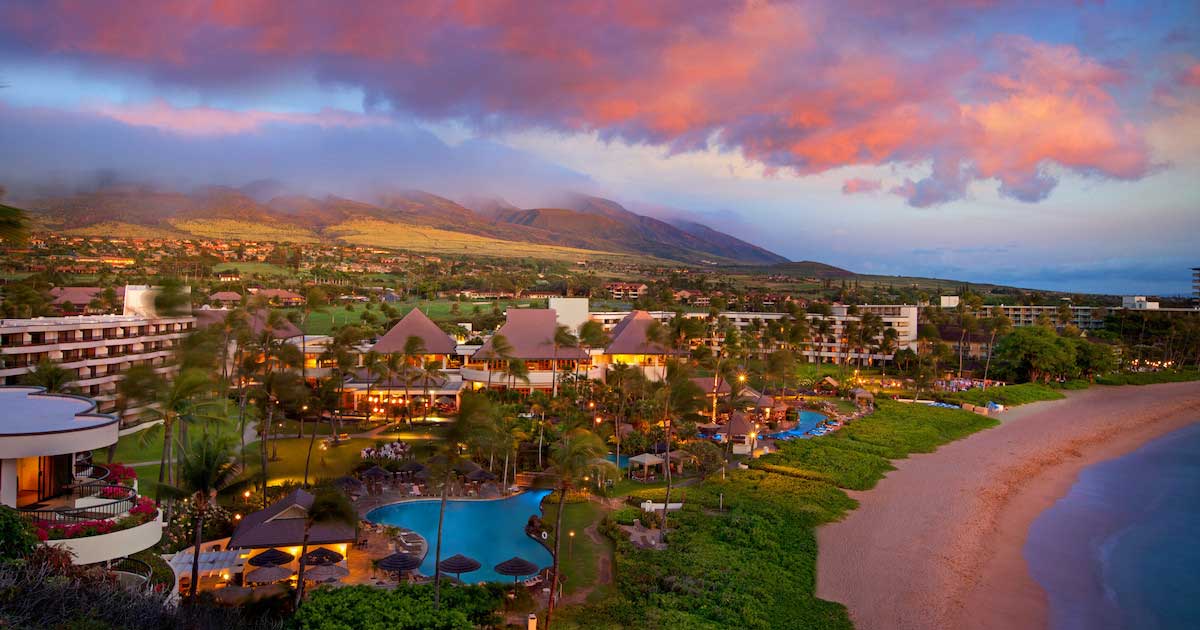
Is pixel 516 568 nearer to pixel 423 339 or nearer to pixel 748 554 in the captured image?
pixel 748 554

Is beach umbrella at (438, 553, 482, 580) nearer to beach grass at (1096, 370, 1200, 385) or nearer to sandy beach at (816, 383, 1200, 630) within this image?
sandy beach at (816, 383, 1200, 630)

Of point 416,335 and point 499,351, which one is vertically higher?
point 416,335

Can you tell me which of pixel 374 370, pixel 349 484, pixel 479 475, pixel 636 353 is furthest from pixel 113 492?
pixel 636 353

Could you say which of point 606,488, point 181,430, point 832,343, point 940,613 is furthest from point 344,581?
point 832,343

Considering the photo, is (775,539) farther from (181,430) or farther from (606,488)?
(181,430)

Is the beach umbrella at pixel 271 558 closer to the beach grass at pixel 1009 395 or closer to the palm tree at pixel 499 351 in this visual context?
the palm tree at pixel 499 351
